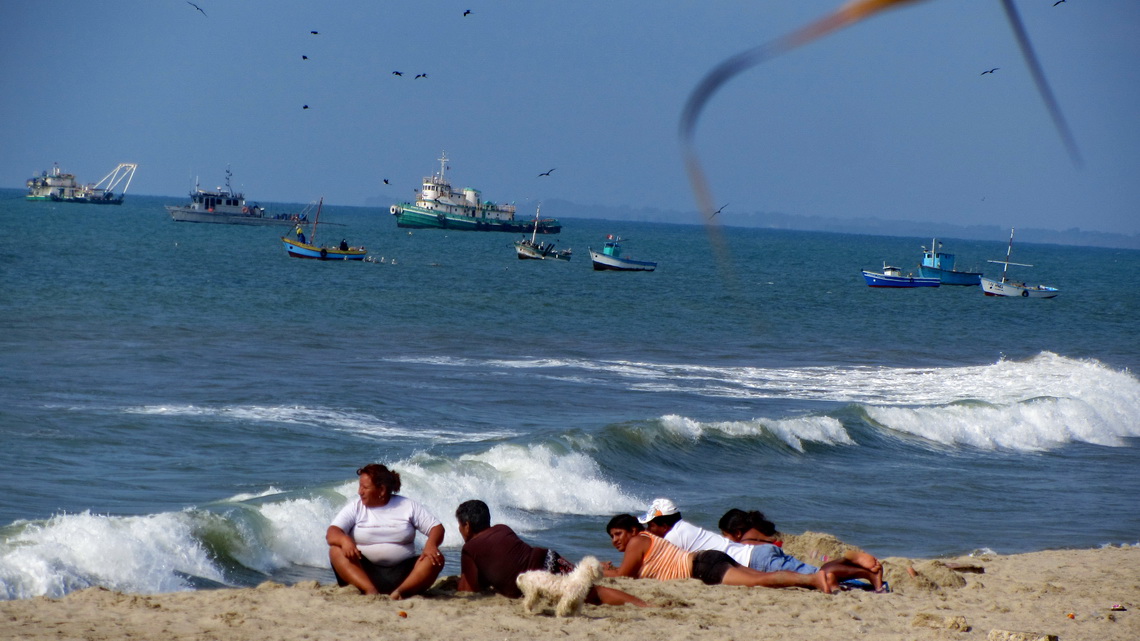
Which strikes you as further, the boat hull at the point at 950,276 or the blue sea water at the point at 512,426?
the boat hull at the point at 950,276

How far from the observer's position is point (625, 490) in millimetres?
13945

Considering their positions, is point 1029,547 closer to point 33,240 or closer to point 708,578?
point 708,578

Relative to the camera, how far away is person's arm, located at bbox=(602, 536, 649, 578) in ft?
27.4

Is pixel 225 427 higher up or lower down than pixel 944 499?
lower down

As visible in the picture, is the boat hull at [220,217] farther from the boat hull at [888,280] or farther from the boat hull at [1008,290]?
the boat hull at [1008,290]

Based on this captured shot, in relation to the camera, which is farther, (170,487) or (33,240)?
(33,240)

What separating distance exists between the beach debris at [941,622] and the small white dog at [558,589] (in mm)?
2076

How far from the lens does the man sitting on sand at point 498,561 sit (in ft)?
23.5

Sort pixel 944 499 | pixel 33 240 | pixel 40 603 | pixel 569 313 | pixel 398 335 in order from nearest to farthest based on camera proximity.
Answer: pixel 40 603 → pixel 944 499 → pixel 398 335 → pixel 569 313 → pixel 33 240

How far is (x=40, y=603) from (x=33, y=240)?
242ft

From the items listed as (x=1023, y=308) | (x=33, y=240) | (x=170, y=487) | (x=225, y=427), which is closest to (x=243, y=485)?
(x=170, y=487)

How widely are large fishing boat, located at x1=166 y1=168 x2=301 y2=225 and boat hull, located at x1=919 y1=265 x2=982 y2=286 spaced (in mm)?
64800

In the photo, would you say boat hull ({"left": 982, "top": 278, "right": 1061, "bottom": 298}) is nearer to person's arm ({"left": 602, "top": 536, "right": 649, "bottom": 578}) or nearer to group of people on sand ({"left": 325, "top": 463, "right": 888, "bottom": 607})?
person's arm ({"left": 602, "top": 536, "right": 649, "bottom": 578})

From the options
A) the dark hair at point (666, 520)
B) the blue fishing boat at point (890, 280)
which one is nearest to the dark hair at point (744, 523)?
the dark hair at point (666, 520)
